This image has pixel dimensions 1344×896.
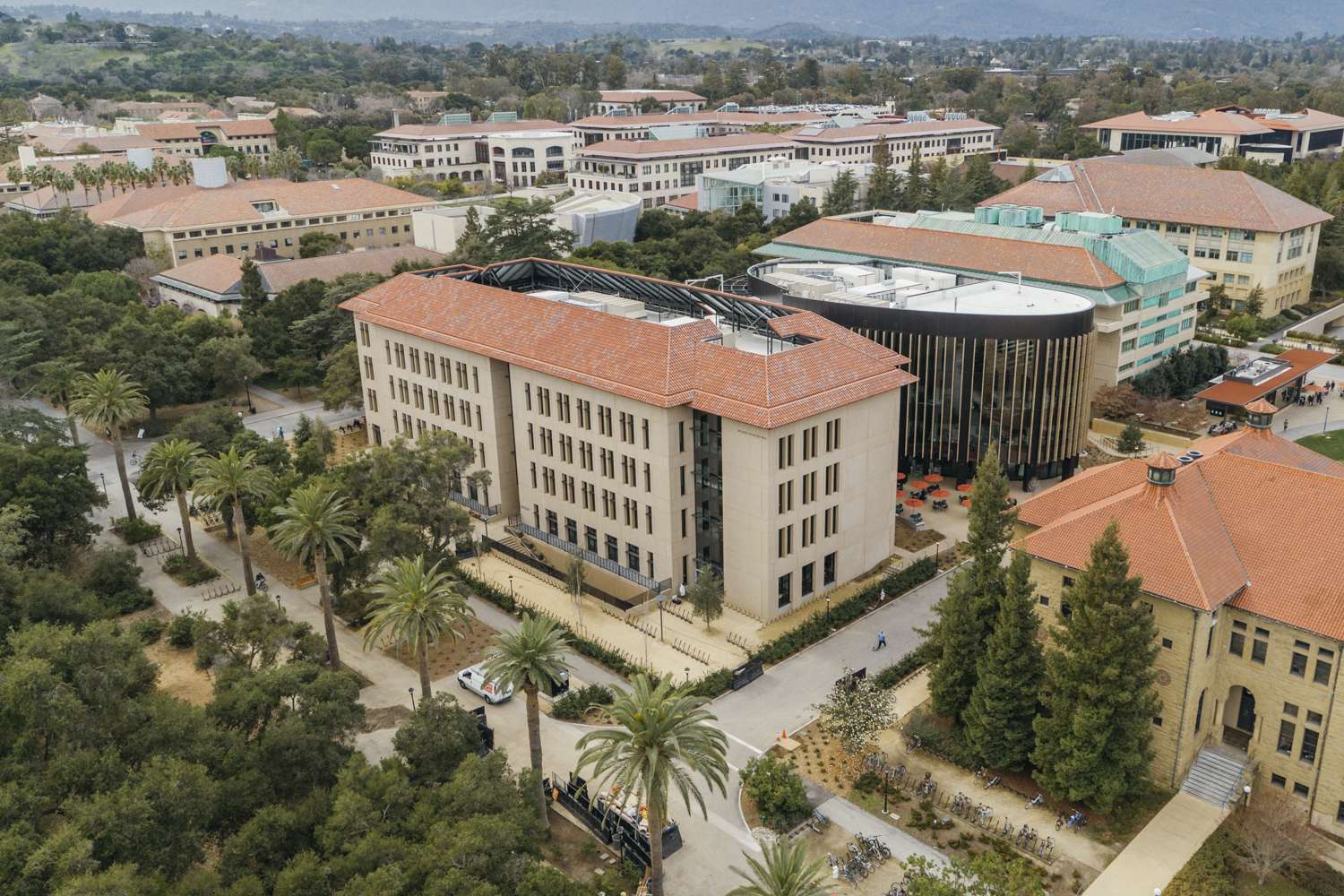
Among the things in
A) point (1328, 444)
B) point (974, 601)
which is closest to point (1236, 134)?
point (1328, 444)

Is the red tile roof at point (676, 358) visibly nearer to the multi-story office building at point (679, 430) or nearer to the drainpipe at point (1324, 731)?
the multi-story office building at point (679, 430)

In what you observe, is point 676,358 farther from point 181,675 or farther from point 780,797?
point 181,675

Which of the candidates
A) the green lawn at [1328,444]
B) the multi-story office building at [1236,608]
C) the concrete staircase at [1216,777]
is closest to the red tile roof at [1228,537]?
the multi-story office building at [1236,608]

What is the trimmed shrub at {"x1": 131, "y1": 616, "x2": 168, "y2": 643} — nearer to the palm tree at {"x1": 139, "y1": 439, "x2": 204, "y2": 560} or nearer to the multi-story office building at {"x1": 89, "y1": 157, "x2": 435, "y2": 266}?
the palm tree at {"x1": 139, "y1": 439, "x2": 204, "y2": 560}

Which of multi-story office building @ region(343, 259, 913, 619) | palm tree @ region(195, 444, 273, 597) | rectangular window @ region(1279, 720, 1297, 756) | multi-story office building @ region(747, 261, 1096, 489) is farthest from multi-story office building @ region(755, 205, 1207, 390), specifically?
palm tree @ region(195, 444, 273, 597)

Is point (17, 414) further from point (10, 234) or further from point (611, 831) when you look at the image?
point (10, 234)

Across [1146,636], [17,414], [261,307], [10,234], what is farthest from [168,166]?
[1146,636]
